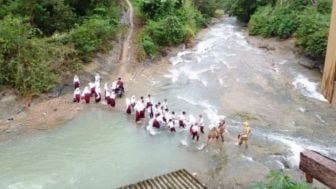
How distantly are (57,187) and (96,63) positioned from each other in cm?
1147

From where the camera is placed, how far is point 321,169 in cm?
948

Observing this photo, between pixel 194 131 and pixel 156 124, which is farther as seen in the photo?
pixel 156 124

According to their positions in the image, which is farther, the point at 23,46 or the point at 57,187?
the point at 23,46

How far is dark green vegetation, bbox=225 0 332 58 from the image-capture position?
1025 inches

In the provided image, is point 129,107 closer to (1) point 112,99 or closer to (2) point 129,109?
(2) point 129,109

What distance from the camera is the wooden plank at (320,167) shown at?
8.91 m

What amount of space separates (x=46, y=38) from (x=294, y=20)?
18134 mm

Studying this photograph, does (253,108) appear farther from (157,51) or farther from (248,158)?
(157,51)

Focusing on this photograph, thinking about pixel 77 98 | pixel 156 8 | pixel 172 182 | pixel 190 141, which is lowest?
pixel 172 182

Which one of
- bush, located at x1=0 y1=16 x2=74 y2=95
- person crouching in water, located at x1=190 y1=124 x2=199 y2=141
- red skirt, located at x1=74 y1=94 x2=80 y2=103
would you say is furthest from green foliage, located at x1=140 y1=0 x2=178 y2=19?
person crouching in water, located at x1=190 y1=124 x2=199 y2=141

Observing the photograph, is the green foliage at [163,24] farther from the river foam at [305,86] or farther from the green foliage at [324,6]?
the green foliage at [324,6]

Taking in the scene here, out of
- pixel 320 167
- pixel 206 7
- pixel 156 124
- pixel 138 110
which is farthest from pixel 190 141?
pixel 206 7

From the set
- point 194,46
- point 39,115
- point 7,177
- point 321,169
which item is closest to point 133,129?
point 39,115

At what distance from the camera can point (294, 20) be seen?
101 ft
